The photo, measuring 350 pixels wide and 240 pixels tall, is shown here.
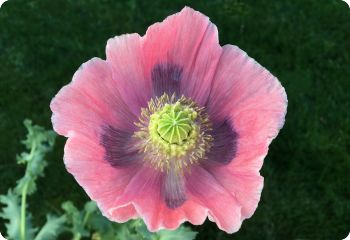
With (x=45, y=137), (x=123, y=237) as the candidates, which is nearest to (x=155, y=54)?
(x=123, y=237)

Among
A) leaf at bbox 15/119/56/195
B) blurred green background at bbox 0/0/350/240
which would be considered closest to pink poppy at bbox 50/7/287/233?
leaf at bbox 15/119/56/195

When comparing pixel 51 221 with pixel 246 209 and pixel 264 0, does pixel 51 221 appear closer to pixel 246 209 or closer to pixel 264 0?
pixel 246 209

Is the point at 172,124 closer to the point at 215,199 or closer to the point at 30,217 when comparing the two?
the point at 215,199

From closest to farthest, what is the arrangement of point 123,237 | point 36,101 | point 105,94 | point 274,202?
point 105,94
point 123,237
point 274,202
point 36,101

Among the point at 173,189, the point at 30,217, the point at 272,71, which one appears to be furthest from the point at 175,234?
the point at 272,71

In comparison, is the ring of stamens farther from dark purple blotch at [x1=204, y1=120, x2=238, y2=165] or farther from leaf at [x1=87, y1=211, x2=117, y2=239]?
leaf at [x1=87, y1=211, x2=117, y2=239]

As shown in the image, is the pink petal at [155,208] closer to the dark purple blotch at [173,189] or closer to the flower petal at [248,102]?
the dark purple blotch at [173,189]

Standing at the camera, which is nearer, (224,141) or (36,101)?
(224,141)
